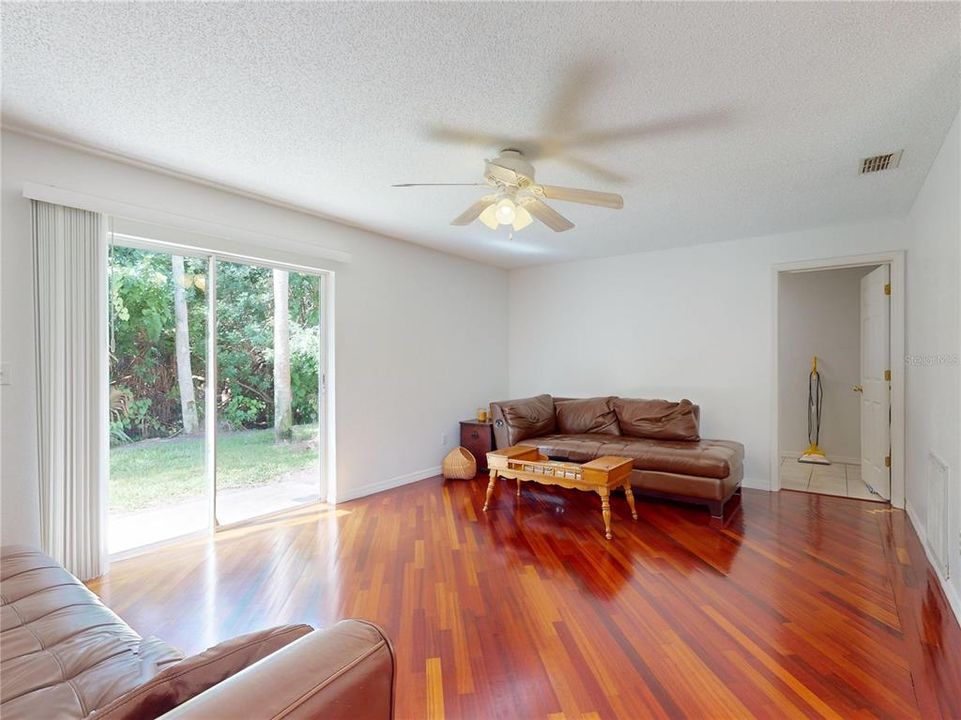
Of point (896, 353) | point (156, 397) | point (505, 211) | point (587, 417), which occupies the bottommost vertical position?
point (587, 417)

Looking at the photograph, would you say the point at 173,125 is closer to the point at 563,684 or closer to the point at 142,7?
the point at 142,7

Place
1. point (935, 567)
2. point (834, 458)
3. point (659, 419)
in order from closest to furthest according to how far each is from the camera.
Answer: point (935, 567) < point (659, 419) < point (834, 458)

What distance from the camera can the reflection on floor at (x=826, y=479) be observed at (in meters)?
4.30

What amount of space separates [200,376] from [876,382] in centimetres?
558

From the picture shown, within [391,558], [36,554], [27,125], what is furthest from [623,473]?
[27,125]

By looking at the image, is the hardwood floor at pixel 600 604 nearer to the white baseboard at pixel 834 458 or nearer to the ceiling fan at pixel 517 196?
the ceiling fan at pixel 517 196

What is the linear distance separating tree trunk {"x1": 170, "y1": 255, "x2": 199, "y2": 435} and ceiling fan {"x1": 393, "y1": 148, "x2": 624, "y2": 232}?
1792 millimetres

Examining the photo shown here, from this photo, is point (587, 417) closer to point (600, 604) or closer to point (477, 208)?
point (600, 604)

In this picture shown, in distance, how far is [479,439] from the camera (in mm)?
5094

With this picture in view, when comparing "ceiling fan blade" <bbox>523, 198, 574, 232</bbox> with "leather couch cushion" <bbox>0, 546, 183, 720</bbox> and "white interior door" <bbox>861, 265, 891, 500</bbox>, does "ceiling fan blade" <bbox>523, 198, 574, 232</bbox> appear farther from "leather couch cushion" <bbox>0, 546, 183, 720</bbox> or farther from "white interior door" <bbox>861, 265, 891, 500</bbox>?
"white interior door" <bbox>861, 265, 891, 500</bbox>

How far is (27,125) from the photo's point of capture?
2.36 m

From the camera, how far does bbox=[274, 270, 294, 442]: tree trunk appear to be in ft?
12.3

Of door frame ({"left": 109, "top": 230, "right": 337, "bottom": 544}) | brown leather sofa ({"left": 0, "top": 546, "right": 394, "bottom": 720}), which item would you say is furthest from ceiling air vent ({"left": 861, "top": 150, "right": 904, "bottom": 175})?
door frame ({"left": 109, "top": 230, "right": 337, "bottom": 544})

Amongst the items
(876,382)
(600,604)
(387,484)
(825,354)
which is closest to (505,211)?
(600,604)
